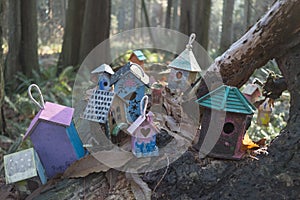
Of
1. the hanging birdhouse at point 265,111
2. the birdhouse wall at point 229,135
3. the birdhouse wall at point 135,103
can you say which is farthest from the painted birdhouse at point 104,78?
the hanging birdhouse at point 265,111

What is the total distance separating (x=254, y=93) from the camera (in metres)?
3.71

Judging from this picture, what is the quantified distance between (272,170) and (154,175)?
0.86 metres

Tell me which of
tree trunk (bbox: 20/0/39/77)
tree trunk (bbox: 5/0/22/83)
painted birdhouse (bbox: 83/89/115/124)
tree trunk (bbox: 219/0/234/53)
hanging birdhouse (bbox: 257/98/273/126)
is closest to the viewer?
painted birdhouse (bbox: 83/89/115/124)

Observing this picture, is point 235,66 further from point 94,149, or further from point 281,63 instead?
point 94,149

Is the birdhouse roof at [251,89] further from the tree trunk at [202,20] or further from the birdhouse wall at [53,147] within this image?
the tree trunk at [202,20]

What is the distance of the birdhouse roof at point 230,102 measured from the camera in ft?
8.36

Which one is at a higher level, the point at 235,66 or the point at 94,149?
the point at 235,66

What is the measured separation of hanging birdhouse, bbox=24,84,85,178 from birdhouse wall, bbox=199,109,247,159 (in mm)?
1047

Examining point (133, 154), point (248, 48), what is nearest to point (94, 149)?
point (133, 154)

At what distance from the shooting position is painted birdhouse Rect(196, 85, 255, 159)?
2561mm

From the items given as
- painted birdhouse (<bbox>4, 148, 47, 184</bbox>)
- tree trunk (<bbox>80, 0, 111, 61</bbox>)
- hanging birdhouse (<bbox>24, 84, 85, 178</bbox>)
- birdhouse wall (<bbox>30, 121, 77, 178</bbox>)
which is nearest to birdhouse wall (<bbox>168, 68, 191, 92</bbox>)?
hanging birdhouse (<bbox>24, 84, 85, 178</bbox>)

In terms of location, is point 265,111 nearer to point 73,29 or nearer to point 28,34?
point 28,34

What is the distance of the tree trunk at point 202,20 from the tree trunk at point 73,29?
3.49 metres

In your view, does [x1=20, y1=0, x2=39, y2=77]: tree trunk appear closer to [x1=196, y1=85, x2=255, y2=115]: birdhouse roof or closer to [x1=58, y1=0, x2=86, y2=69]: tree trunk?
[x1=58, y1=0, x2=86, y2=69]: tree trunk
